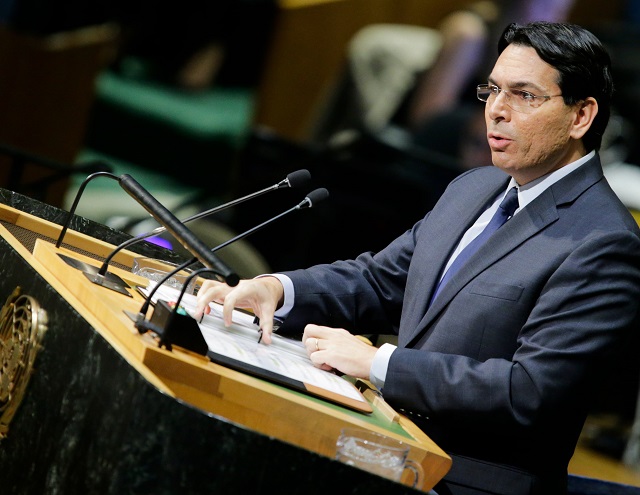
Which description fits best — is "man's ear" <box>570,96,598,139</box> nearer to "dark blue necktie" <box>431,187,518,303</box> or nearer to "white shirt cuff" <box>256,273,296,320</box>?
"dark blue necktie" <box>431,187,518,303</box>

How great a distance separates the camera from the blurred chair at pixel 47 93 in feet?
19.0

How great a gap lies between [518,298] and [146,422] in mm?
862

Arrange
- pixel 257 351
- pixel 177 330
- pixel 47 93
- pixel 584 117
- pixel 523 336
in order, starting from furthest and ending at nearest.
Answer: pixel 47 93 < pixel 584 117 < pixel 523 336 < pixel 257 351 < pixel 177 330

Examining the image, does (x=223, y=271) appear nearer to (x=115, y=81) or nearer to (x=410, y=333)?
(x=410, y=333)

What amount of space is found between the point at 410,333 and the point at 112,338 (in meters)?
0.80

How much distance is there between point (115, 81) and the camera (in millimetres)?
6984

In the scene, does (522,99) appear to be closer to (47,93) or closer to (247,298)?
(247,298)

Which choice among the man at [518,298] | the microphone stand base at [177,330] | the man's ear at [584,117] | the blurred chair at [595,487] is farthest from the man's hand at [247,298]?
the blurred chair at [595,487]

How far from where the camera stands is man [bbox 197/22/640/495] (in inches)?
79.0

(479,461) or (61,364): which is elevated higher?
(61,364)

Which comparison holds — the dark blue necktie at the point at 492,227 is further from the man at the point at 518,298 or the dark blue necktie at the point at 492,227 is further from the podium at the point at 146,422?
the podium at the point at 146,422

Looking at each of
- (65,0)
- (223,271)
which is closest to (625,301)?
(223,271)

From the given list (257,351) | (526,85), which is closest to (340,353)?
(257,351)

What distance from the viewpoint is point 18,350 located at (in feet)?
6.24
